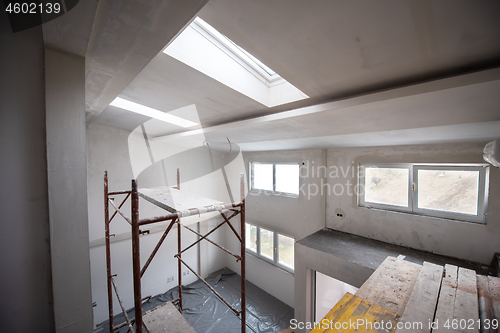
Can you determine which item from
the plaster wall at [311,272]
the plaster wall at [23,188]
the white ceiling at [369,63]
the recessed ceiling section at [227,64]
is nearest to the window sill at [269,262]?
the plaster wall at [311,272]

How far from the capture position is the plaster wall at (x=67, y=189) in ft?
3.17

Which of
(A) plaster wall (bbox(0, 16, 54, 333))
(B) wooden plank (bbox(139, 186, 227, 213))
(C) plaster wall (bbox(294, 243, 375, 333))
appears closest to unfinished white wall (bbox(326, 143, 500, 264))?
(C) plaster wall (bbox(294, 243, 375, 333))

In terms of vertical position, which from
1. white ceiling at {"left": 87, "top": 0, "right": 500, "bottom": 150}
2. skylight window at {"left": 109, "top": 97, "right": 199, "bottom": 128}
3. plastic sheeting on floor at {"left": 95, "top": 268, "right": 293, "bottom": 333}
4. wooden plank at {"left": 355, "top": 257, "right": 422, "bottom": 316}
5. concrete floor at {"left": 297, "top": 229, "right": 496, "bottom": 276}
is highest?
skylight window at {"left": 109, "top": 97, "right": 199, "bottom": 128}

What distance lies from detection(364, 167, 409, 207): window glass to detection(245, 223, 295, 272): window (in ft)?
6.36

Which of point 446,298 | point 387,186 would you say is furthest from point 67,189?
point 387,186

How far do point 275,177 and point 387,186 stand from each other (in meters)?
2.20

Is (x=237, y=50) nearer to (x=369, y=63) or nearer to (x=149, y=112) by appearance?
(x=369, y=63)

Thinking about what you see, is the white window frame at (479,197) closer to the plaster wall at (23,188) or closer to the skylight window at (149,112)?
the skylight window at (149,112)

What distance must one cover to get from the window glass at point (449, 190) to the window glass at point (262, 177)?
2748 millimetres

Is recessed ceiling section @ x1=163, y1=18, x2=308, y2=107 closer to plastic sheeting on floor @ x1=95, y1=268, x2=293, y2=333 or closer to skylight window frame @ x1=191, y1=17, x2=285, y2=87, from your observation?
skylight window frame @ x1=191, y1=17, x2=285, y2=87

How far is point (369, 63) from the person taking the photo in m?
1.17

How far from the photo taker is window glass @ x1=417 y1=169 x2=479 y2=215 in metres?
2.42

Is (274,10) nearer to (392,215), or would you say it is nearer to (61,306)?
(61,306)

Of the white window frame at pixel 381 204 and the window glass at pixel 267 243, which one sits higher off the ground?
the white window frame at pixel 381 204
